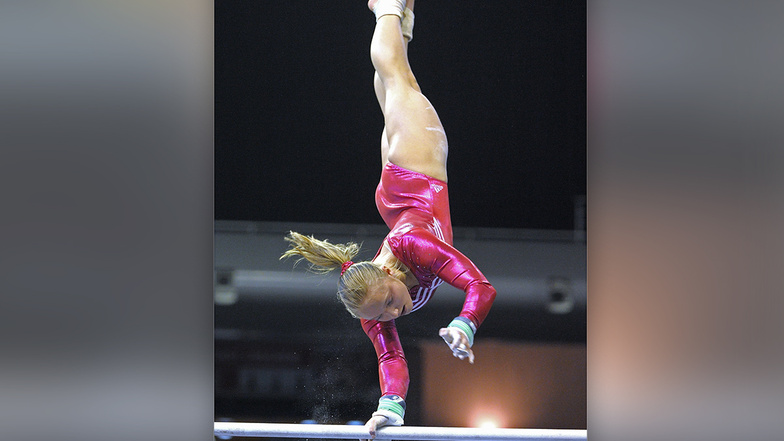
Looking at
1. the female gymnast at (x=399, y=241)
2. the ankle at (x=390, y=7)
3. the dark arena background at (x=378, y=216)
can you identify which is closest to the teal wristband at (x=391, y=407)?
the female gymnast at (x=399, y=241)

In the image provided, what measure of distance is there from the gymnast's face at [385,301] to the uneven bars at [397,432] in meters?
0.28

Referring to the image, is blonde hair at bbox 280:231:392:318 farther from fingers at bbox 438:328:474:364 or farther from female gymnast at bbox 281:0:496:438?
fingers at bbox 438:328:474:364

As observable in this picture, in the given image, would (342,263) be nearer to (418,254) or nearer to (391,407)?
(418,254)

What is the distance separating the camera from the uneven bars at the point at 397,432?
179cm

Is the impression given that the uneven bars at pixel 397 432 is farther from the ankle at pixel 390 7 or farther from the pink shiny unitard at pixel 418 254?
the ankle at pixel 390 7

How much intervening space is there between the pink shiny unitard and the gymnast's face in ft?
0.31

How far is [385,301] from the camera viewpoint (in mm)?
1738

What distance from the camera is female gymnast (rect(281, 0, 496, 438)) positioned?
1.73 meters
